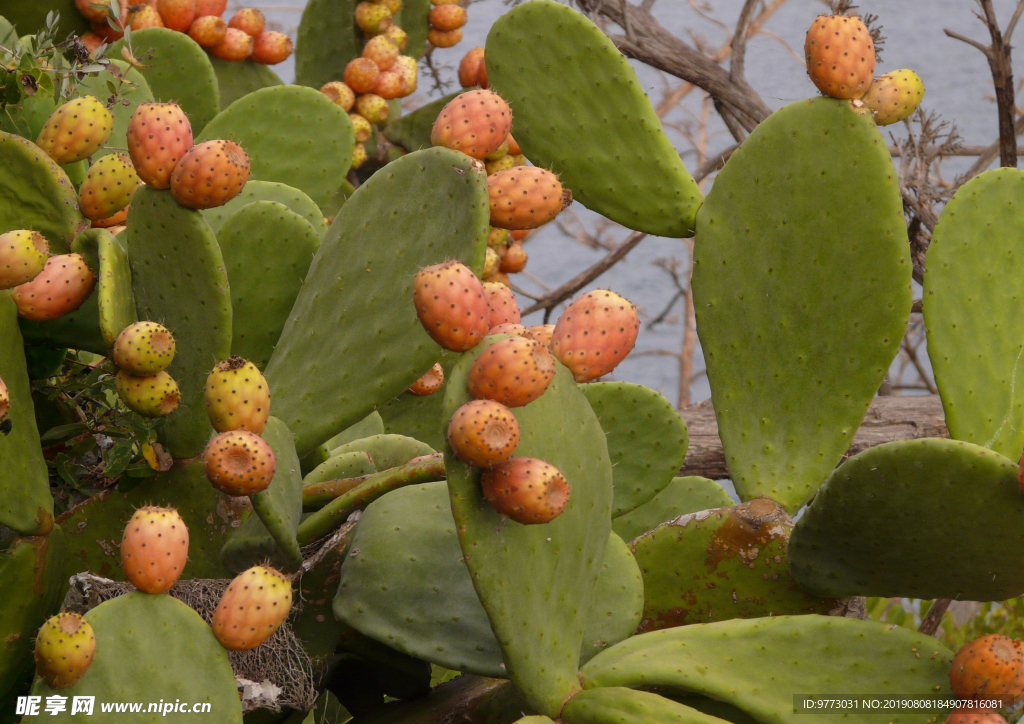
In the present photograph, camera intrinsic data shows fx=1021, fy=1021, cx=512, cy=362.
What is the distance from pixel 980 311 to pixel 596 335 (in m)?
0.55

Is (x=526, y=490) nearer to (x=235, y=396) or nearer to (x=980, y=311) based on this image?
(x=235, y=396)

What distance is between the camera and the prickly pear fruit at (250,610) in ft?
3.17

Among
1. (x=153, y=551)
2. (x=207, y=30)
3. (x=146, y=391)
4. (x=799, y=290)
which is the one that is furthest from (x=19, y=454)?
(x=207, y=30)

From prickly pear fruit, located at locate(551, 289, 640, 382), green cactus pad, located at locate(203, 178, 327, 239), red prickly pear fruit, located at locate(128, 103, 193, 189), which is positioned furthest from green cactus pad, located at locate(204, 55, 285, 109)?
prickly pear fruit, located at locate(551, 289, 640, 382)

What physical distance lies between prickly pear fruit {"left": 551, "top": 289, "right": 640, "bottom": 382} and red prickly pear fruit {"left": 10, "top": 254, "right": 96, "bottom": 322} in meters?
0.60

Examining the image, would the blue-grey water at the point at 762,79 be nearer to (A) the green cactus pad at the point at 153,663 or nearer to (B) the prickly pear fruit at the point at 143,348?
(B) the prickly pear fruit at the point at 143,348

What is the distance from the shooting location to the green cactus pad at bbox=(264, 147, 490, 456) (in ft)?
3.98

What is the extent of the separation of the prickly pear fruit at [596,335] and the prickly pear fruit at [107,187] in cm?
62

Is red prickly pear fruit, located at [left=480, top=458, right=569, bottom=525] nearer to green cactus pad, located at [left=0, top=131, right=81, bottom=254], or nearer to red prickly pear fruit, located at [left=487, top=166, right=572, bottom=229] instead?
Result: red prickly pear fruit, located at [left=487, top=166, right=572, bottom=229]

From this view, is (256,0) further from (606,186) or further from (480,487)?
(480,487)

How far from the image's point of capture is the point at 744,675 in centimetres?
106

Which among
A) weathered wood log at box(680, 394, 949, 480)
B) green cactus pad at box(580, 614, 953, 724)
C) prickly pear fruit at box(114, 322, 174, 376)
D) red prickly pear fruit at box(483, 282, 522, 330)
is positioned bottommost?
weathered wood log at box(680, 394, 949, 480)

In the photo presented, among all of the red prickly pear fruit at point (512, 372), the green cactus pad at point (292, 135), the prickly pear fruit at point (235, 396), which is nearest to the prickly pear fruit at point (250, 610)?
the prickly pear fruit at point (235, 396)

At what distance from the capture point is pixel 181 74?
1896 millimetres
